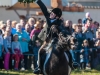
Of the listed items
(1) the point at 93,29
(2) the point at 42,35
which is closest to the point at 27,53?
(1) the point at 93,29

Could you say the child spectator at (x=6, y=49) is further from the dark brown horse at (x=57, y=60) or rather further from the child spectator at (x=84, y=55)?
the dark brown horse at (x=57, y=60)

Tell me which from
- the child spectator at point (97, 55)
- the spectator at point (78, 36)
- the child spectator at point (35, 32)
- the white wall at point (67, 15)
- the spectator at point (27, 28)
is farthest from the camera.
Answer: the white wall at point (67, 15)

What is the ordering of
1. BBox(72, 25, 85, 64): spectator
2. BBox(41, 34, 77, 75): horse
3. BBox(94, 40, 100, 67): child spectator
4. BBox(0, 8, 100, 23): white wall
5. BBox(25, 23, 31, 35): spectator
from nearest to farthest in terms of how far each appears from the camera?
BBox(41, 34, 77, 75): horse < BBox(25, 23, 31, 35): spectator < BBox(72, 25, 85, 64): spectator < BBox(94, 40, 100, 67): child spectator < BBox(0, 8, 100, 23): white wall

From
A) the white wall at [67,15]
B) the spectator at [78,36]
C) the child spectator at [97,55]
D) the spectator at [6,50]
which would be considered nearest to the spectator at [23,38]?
the spectator at [6,50]

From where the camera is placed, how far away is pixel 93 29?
1973 centimetres

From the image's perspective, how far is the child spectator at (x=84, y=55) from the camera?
18.4 metres

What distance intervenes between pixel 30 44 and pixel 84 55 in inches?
94.6

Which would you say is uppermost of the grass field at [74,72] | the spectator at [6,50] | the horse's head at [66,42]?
the horse's head at [66,42]

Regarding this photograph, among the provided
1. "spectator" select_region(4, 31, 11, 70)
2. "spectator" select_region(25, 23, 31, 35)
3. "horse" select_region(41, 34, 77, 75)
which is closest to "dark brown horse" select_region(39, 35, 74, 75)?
"horse" select_region(41, 34, 77, 75)

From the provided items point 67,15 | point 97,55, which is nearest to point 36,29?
point 97,55

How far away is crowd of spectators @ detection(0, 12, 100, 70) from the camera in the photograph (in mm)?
17062

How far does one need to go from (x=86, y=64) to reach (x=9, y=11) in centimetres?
997

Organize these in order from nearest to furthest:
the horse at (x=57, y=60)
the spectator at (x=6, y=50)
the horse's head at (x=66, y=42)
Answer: the horse's head at (x=66, y=42)
the horse at (x=57, y=60)
the spectator at (x=6, y=50)

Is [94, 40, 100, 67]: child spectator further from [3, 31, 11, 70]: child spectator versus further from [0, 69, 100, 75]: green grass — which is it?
[3, 31, 11, 70]: child spectator
